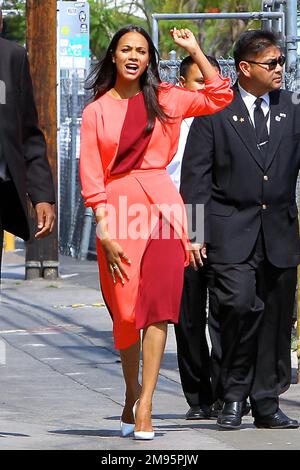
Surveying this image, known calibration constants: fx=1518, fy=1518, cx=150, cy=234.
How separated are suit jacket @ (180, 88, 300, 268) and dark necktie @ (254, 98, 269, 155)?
24mm

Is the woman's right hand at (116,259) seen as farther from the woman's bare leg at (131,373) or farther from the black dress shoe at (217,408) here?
the black dress shoe at (217,408)

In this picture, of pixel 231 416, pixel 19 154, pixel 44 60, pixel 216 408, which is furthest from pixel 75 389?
pixel 44 60

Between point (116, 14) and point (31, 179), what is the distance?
110 feet

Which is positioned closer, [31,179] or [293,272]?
[31,179]

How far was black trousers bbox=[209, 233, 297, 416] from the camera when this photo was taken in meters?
7.42

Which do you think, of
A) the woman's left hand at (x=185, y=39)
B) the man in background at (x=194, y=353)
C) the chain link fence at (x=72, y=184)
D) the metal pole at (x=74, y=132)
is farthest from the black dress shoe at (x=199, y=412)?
the metal pole at (x=74, y=132)

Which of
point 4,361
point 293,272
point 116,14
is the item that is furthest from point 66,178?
point 116,14

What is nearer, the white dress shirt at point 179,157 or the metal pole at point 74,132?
the white dress shirt at point 179,157

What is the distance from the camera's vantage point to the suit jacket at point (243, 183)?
7391 millimetres

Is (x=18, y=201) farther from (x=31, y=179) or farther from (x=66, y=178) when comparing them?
(x=66, y=178)

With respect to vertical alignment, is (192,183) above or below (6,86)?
below

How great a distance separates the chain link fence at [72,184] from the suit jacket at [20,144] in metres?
12.0
